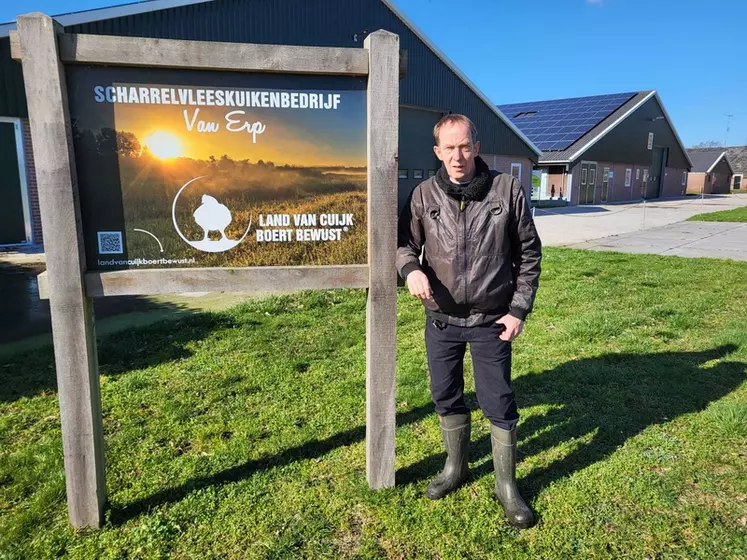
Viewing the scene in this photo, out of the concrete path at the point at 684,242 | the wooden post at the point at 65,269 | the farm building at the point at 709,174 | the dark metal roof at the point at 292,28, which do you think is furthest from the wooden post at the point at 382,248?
the farm building at the point at 709,174

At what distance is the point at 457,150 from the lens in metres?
2.71

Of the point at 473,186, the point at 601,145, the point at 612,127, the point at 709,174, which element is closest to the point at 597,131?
the point at 601,145

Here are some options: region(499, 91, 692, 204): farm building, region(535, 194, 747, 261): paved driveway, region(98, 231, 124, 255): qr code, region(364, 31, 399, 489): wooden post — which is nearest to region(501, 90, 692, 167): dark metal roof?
region(499, 91, 692, 204): farm building

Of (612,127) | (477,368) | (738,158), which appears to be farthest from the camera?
(738,158)

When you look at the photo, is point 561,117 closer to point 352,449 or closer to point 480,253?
point 352,449

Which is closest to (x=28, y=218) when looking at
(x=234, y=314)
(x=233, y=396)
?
(x=234, y=314)

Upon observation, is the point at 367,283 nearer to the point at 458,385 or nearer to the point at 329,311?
the point at 458,385

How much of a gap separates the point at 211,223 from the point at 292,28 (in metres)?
14.1

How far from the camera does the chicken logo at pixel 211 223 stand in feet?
8.98

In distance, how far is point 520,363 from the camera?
510 cm

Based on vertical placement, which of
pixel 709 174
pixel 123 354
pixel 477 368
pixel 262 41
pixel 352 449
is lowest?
pixel 352 449

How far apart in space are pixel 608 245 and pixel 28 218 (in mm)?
13476

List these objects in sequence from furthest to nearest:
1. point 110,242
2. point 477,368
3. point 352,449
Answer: point 352,449, point 477,368, point 110,242

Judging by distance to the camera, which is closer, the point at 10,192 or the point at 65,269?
the point at 65,269
